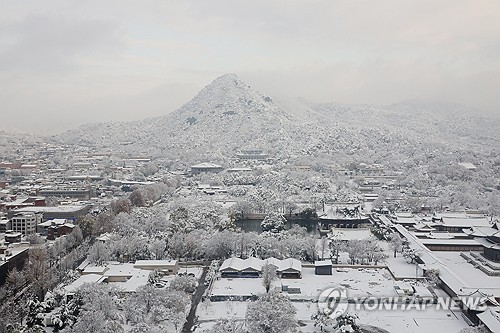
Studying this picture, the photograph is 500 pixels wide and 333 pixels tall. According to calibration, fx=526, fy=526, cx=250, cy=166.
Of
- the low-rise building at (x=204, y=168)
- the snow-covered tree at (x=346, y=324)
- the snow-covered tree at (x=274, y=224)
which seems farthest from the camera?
the low-rise building at (x=204, y=168)

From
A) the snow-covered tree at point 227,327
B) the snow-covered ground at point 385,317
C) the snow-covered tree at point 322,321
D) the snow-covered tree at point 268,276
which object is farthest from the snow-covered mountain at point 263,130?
the snow-covered tree at point 227,327

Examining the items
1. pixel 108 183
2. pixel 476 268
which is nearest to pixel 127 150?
pixel 108 183

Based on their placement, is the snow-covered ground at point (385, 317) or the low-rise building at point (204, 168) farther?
the low-rise building at point (204, 168)

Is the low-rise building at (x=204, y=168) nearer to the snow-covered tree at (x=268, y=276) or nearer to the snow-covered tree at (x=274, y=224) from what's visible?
the snow-covered tree at (x=274, y=224)

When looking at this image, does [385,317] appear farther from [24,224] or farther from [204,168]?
[204,168]

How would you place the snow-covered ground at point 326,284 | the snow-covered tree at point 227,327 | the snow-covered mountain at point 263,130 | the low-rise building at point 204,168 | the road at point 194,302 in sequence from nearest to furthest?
the snow-covered tree at point 227,327 < the road at point 194,302 < the snow-covered ground at point 326,284 < the low-rise building at point 204,168 < the snow-covered mountain at point 263,130

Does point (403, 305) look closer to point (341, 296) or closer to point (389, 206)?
point (341, 296)

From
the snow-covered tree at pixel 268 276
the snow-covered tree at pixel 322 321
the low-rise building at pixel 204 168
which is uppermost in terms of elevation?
the low-rise building at pixel 204 168
